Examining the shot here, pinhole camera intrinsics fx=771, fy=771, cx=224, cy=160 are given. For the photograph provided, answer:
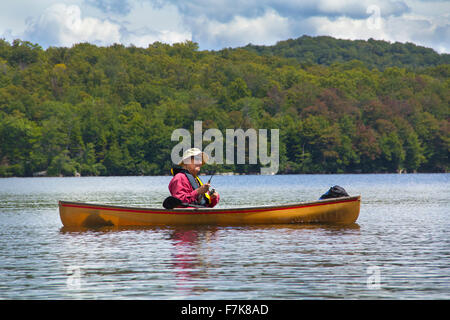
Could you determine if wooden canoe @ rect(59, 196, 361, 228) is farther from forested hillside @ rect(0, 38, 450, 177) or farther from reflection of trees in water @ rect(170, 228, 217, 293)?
forested hillside @ rect(0, 38, 450, 177)

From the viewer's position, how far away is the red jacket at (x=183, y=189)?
71.7ft

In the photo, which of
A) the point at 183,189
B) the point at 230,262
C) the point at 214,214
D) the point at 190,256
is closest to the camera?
the point at 230,262

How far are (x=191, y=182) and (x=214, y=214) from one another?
4.34 ft

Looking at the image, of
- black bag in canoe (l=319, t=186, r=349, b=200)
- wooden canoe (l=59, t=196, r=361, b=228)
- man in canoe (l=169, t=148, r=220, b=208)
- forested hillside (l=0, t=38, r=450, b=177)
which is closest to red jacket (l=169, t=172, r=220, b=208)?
man in canoe (l=169, t=148, r=220, b=208)

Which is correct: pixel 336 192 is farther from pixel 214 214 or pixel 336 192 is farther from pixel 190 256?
pixel 190 256

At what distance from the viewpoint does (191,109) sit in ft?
455

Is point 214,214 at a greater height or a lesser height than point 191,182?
lesser

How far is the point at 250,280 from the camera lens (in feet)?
44.3

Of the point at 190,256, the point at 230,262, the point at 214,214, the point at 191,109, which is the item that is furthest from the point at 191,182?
the point at 191,109

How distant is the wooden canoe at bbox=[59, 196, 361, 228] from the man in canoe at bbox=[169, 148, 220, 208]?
1.35 feet

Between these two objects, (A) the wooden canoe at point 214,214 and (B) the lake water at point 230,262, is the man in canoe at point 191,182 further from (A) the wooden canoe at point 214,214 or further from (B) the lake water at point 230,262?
(B) the lake water at point 230,262

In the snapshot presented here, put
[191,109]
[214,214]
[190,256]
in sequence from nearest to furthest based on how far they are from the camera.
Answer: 1. [190,256]
2. [214,214]
3. [191,109]

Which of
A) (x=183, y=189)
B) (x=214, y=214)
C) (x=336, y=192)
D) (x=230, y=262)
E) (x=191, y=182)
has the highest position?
(x=191, y=182)
